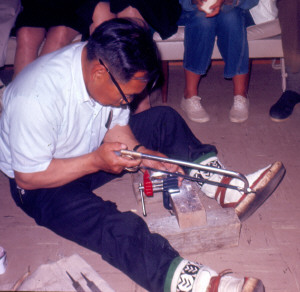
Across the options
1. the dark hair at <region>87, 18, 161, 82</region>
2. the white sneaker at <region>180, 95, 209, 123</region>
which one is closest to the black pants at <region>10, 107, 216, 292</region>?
the dark hair at <region>87, 18, 161, 82</region>

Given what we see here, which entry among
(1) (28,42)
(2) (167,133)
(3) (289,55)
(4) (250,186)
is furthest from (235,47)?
(1) (28,42)

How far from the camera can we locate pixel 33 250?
64.9 inches

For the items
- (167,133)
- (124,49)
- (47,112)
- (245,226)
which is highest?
(124,49)

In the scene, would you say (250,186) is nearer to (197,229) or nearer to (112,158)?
(197,229)

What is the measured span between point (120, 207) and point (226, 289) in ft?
2.51

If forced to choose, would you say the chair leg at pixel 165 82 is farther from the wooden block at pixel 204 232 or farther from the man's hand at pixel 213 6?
the wooden block at pixel 204 232

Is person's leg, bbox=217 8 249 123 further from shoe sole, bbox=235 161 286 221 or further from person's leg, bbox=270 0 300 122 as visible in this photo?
shoe sole, bbox=235 161 286 221

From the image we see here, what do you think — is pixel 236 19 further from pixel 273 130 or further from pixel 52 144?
pixel 52 144

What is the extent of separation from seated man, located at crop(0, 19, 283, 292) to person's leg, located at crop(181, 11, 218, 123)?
0.99 meters

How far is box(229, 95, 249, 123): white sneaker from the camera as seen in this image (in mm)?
2480

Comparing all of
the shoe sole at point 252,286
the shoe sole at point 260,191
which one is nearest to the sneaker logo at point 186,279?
the shoe sole at point 252,286

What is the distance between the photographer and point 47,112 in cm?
125

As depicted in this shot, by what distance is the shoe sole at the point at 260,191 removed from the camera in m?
1.59

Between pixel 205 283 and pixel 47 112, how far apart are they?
792mm
